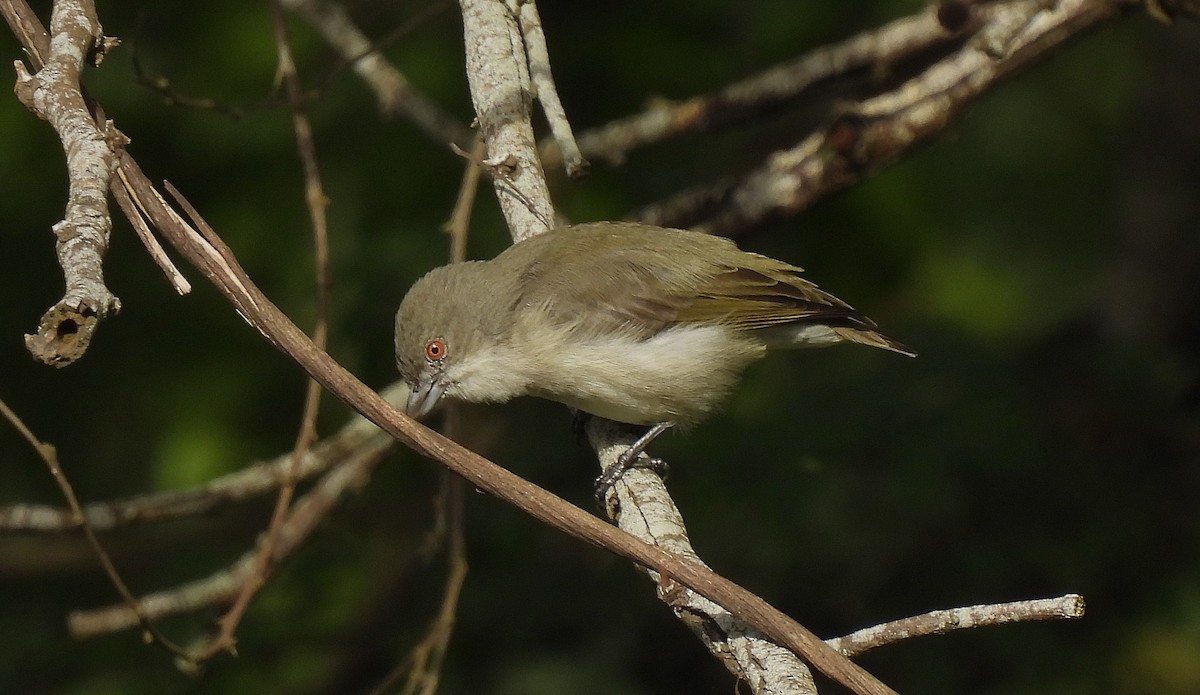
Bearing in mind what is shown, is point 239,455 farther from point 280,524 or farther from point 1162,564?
point 1162,564

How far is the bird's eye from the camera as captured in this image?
4.28m

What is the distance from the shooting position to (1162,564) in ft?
16.7

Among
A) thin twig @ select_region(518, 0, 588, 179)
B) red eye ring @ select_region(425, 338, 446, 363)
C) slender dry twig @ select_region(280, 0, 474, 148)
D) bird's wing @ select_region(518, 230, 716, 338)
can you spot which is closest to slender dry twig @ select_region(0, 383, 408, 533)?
red eye ring @ select_region(425, 338, 446, 363)

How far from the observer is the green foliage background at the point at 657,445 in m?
5.04

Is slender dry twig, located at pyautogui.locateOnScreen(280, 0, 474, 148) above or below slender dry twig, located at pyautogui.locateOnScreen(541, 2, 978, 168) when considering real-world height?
above

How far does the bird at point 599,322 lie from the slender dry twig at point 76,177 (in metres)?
1.61

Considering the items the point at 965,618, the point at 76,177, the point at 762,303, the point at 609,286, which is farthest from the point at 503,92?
the point at 965,618

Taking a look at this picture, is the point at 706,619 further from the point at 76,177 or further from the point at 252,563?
the point at 252,563

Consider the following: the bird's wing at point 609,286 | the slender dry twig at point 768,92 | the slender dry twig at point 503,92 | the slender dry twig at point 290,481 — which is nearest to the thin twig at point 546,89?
the slender dry twig at point 503,92

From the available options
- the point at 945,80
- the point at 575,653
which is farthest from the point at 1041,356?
the point at 575,653

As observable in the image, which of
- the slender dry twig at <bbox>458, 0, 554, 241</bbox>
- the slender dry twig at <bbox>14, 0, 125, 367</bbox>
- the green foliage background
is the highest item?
the slender dry twig at <bbox>14, 0, 125, 367</bbox>

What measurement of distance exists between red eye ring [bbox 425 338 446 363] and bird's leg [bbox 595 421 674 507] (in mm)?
696

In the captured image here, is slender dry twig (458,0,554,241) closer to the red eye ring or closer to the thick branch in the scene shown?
the red eye ring

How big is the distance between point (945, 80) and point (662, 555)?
282 centimetres
